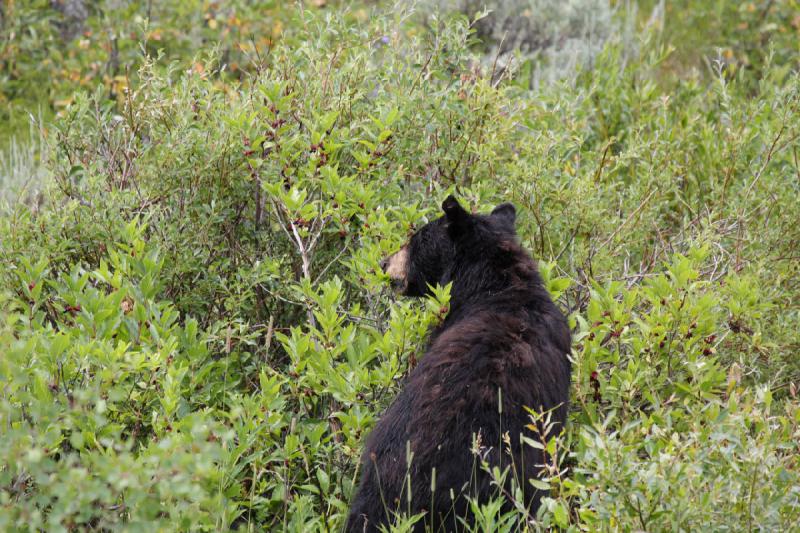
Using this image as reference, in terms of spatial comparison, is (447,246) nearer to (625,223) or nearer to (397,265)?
(397,265)

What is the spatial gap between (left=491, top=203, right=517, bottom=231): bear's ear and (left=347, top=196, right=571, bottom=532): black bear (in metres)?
0.36

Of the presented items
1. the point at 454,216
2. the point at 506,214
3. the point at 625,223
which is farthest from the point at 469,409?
the point at 625,223

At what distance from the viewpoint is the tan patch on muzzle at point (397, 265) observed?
13.4 ft

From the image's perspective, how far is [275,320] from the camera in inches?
180

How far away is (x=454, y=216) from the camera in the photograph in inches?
154

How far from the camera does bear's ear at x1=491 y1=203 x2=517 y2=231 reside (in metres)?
4.12

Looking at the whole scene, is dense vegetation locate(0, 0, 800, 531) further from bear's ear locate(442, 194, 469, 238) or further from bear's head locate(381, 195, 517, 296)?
bear's ear locate(442, 194, 469, 238)

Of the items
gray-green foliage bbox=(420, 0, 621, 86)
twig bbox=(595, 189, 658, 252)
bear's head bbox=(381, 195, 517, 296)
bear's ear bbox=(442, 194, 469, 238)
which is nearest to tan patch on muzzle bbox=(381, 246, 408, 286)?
bear's head bbox=(381, 195, 517, 296)

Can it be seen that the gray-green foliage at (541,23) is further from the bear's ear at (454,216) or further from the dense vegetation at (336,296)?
the bear's ear at (454,216)

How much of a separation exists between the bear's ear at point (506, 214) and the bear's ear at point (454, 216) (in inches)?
9.1

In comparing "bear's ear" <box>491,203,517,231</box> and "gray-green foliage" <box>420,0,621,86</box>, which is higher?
"bear's ear" <box>491,203,517,231</box>

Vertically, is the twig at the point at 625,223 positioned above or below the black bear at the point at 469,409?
below

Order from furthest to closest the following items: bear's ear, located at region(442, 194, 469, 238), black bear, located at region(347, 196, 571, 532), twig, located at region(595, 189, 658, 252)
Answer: twig, located at region(595, 189, 658, 252) < bear's ear, located at region(442, 194, 469, 238) < black bear, located at region(347, 196, 571, 532)

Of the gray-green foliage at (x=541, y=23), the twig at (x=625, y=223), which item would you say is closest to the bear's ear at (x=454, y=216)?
the twig at (x=625, y=223)
